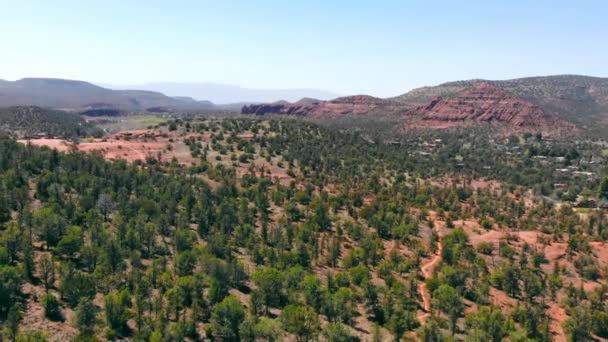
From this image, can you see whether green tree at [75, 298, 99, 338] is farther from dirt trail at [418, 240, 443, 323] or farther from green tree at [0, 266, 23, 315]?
dirt trail at [418, 240, 443, 323]

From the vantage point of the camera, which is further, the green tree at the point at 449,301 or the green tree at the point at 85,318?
the green tree at the point at 449,301

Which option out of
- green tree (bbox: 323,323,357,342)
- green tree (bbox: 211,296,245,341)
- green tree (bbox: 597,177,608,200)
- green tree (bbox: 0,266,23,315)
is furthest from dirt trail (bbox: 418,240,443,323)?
green tree (bbox: 597,177,608,200)

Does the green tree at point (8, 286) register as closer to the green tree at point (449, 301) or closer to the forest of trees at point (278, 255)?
the forest of trees at point (278, 255)

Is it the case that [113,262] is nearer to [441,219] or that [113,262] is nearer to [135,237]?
[135,237]

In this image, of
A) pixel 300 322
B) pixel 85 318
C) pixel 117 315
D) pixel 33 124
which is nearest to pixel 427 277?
pixel 300 322

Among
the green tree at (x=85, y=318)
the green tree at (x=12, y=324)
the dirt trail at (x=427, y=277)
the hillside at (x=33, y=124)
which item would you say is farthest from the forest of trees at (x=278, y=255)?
the hillside at (x=33, y=124)

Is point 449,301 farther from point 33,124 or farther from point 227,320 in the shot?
point 33,124

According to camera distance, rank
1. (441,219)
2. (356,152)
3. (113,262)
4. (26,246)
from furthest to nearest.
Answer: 1. (356,152)
2. (441,219)
3. (113,262)
4. (26,246)

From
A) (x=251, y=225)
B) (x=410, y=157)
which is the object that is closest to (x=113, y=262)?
(x=251, y=225)
